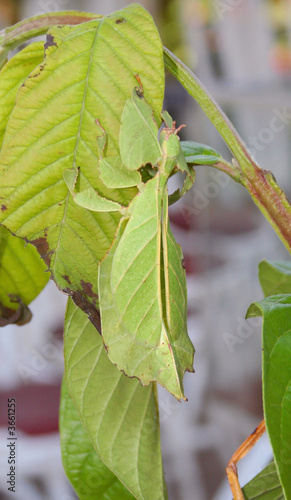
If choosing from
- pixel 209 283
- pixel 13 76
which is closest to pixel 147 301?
pixel 13 76

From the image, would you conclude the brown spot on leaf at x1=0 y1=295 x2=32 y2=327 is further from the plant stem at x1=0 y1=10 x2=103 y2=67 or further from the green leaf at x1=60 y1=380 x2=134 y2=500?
the plant stem at x1=0 y1=10 x2=103 y2=67

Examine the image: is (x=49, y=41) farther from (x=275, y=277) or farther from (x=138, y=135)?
(x=275, y=277)

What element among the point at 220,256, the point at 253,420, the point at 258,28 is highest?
the point at 258,28

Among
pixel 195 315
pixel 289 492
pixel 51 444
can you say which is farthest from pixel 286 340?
pixel 195 315

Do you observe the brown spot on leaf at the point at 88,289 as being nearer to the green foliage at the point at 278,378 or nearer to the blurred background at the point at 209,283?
the green foliage at the point at 278,378

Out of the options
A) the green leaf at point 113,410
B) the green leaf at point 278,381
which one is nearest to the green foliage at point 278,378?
the green leaf at point 278,381

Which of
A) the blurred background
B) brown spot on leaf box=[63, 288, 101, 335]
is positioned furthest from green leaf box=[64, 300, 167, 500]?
the blurred background

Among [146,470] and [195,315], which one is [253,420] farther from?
[146,470]
